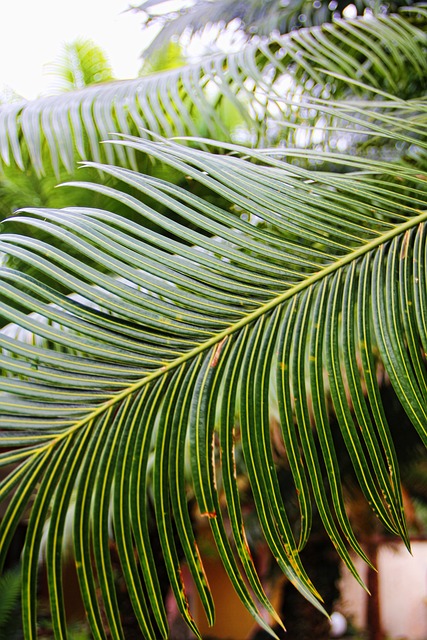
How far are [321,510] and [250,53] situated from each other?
111cm

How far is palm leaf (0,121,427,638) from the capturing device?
0.45 meters

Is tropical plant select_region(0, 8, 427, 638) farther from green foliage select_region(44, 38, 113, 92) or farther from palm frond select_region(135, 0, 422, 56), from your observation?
green foliage select_region(44, 38, 113, 92)

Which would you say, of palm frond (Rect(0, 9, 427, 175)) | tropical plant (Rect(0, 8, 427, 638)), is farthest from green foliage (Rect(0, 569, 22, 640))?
tropical plant (Rect(0, 8, 427, 638))

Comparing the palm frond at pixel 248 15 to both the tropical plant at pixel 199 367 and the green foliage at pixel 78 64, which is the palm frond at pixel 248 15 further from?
the tropical plant at pixel 199 367

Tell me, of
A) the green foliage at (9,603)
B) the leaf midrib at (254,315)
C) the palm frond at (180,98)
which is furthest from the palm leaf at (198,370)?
the green foliage at (9,603)

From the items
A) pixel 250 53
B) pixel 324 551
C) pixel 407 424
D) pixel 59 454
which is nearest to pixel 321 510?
pixel 59 454

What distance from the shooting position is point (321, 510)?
52 centimetres

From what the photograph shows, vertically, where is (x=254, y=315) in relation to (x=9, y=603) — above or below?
above

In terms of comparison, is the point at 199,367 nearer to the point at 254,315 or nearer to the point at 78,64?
the point at 254,315

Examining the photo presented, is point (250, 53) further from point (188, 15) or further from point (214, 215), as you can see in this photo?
point (188, 15)

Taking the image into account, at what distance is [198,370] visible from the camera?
0.53m

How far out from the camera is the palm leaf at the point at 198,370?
45 cm

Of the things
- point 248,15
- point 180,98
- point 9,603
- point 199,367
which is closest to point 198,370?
point 199,367

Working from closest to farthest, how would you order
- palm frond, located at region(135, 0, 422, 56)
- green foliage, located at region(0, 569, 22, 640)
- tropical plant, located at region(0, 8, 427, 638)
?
tropical plant, located at region(0, 8, 427, 638) → palm frond, located at region(135, 0, 422, 56) → green foliage, located at region(0, 569, 22, 640)
